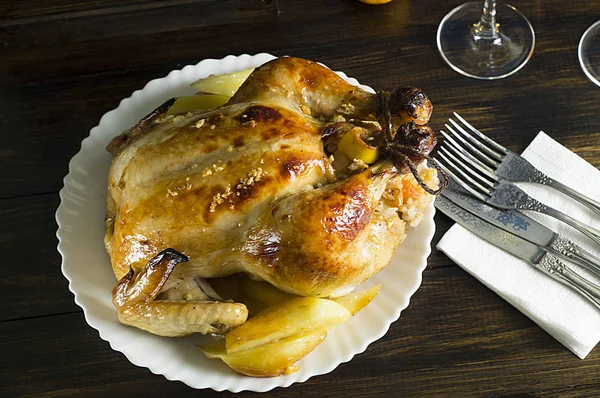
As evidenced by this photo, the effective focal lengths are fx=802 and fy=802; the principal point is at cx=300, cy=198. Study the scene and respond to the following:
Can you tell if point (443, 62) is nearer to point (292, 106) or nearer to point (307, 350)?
point (292, 106)

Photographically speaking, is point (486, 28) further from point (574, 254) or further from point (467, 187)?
point (574, 254)

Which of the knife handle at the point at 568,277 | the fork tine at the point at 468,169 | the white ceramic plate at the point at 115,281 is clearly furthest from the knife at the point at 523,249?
the white ceramic plate at the point at 115,281

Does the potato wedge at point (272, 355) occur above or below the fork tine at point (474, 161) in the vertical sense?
below

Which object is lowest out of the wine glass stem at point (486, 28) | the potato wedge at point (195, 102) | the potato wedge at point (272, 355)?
the potato wedge at point (272, 355)

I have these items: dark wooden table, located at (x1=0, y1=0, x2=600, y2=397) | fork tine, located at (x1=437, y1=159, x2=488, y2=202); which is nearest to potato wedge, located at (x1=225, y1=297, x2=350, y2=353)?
dark wooden table, located at (x1=0, y1=0, x2=600, y2=397)

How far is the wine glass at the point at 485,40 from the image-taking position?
262cm

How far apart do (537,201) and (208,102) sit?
0.98 m

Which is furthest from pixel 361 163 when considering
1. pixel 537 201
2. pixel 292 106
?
pixel 537 201

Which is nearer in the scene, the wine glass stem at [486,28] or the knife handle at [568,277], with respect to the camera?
the knife handle at [568,277]

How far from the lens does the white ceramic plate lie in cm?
201

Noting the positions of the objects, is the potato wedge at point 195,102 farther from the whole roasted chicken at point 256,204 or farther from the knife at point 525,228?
the knife at point 525,228

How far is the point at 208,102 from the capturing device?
2260 millimetres

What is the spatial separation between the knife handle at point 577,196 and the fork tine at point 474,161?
16 centimetres

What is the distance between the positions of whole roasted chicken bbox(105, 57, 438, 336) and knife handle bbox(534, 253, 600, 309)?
1.53 feet
